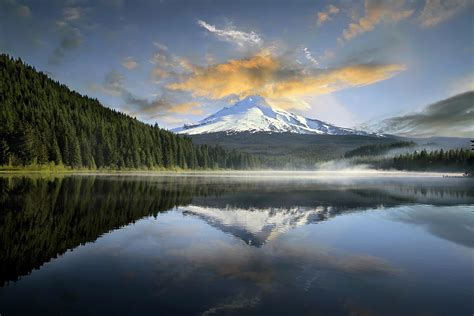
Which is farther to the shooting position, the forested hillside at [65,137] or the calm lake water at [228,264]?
the forested hillside at [65,137]

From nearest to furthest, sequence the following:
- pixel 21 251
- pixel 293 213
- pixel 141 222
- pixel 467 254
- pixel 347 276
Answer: pixel 347 276 < pixel 21 251 < pixel 467 254 < pixel 141 222 < pixel 293 213

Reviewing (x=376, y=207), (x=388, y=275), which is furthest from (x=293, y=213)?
(x=388, y=275)

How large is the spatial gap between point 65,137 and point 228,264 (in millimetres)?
131111

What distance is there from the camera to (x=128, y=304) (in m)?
11.0

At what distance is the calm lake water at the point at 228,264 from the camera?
11180 millimetres

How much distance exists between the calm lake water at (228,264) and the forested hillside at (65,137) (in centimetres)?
9574

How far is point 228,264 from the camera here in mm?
15750

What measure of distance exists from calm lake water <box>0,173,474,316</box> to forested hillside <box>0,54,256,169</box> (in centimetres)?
9574

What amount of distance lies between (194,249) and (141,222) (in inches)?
362

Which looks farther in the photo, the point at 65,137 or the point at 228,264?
the point at 65,137

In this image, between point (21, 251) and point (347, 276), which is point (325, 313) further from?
point (21, 251)

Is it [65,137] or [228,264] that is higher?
[65,137]

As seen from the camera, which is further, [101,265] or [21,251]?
[21,251]

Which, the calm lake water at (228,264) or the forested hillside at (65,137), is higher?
the forested hillside at (65,137)
